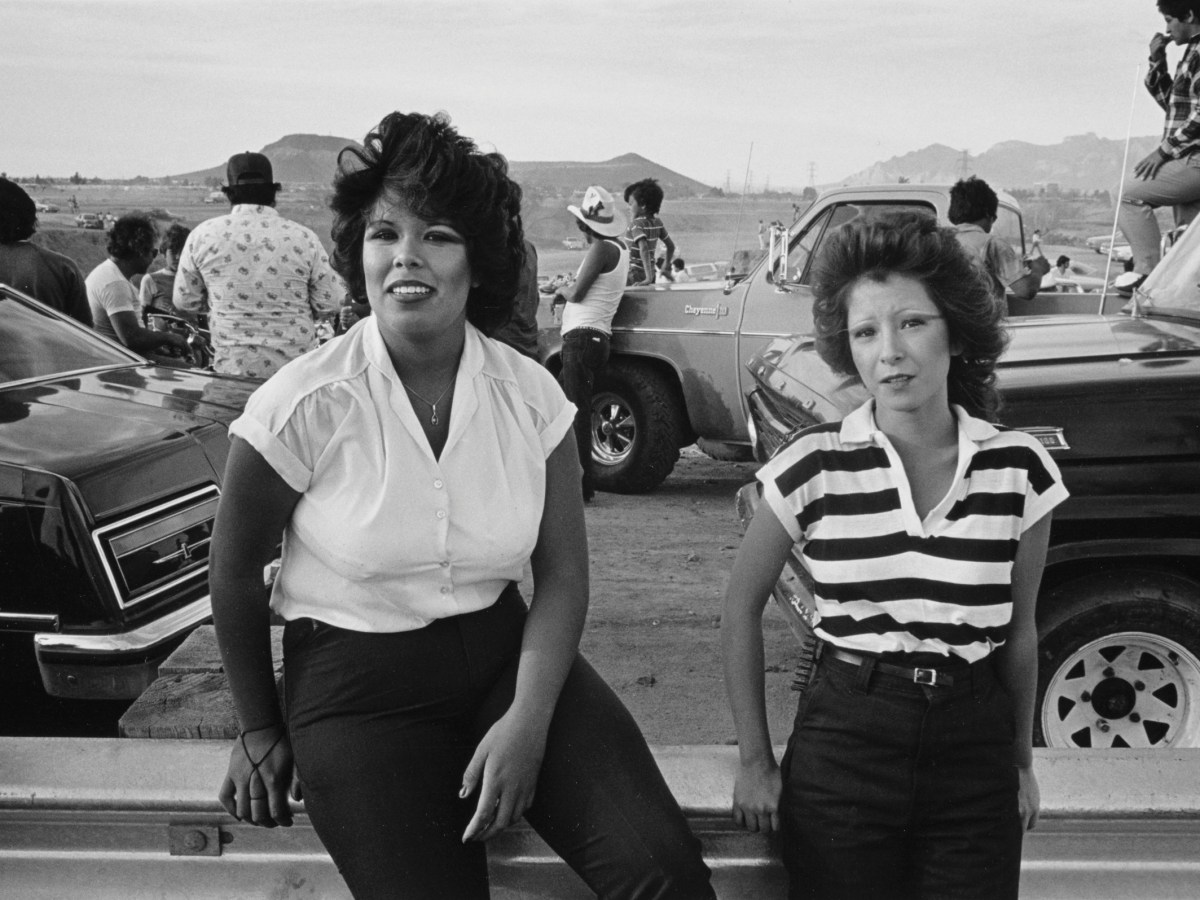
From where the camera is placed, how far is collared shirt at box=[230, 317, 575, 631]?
208cm

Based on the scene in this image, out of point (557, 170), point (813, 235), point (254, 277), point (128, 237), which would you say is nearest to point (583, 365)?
point (813, 235)

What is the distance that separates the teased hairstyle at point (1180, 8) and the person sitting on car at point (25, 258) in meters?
6.12

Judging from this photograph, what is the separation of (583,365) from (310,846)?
5.22 metres

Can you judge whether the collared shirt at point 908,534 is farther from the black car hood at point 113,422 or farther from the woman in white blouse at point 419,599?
the black car hood at point 113,422

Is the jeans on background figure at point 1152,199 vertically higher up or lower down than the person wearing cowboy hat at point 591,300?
higher up

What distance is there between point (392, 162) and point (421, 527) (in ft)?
2.33

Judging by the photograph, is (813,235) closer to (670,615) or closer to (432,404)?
(670,615)

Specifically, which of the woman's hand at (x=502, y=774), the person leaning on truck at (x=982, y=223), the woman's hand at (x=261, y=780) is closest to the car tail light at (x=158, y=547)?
the woman's hand at (x=261, y=780)

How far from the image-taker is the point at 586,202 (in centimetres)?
706

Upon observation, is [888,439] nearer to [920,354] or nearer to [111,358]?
[920,354]

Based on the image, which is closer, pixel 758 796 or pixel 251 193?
pixel 758 796

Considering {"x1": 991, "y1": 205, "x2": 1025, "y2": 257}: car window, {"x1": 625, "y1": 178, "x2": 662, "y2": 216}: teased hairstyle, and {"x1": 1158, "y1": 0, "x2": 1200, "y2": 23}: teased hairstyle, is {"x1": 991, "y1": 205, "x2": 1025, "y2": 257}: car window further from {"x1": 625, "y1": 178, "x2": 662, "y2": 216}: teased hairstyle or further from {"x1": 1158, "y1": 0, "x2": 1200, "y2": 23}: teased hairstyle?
{"x1": 625, "y1": 178, "x2": 662, "y2": 216}: teased hairstyle

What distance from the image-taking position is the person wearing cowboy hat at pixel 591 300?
706cm

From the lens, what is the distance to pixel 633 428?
772cm
